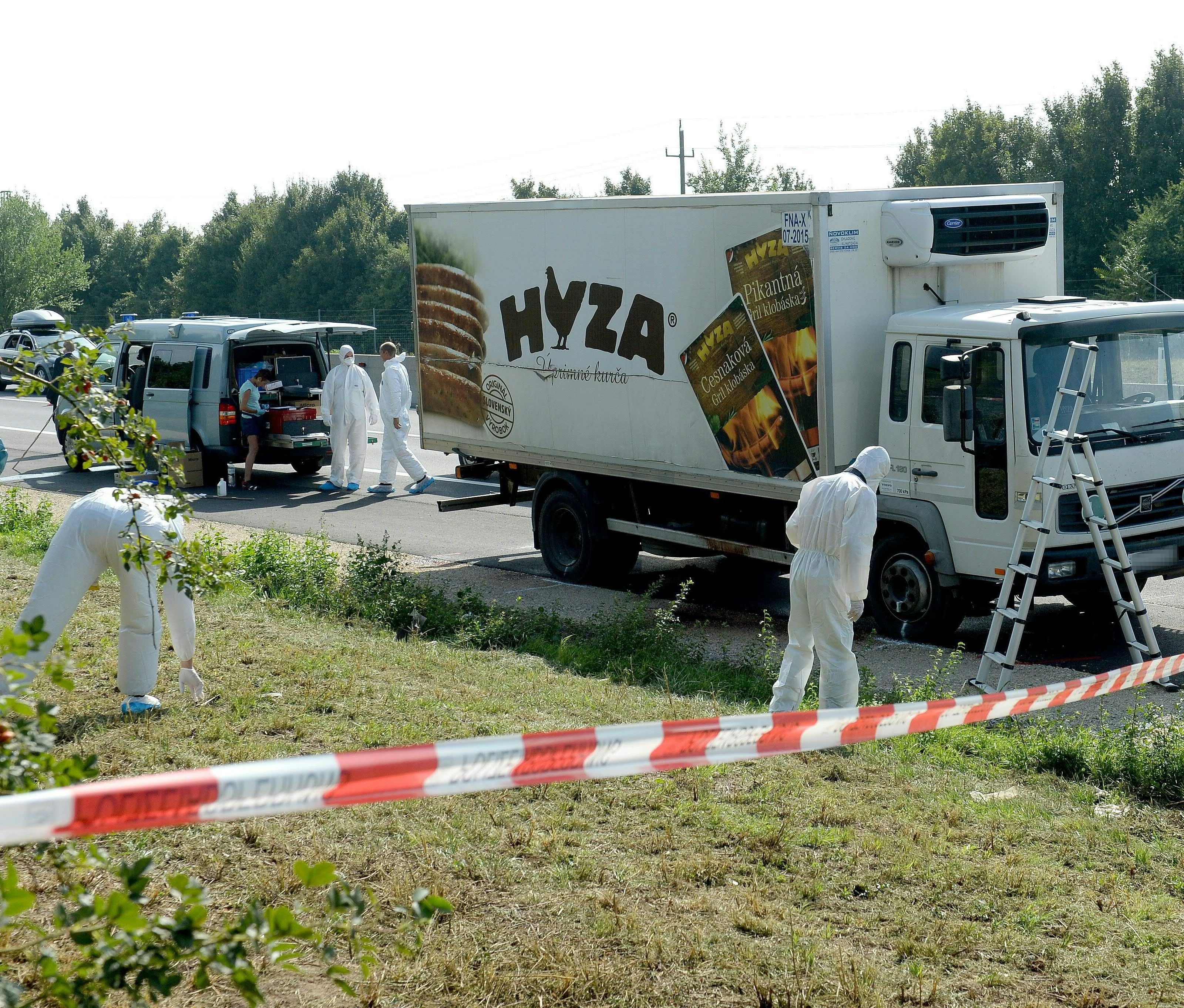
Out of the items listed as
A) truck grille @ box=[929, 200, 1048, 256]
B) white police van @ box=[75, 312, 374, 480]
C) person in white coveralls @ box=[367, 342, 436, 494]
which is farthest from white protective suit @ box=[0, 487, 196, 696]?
white police van @ box=[75, 312, 374, 480]

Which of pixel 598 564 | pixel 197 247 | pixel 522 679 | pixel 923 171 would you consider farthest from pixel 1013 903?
pixel 197 247

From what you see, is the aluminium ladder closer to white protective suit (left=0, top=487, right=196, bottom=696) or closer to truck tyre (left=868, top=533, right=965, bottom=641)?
truck tyre (left=868, top=533, right=965, bottom=641)

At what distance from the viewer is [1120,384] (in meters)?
9.21

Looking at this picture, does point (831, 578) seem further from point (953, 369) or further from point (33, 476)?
point (33, 476)

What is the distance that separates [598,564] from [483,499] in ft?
7.01

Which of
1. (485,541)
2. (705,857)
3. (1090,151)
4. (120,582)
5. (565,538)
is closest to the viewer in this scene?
(705,857)

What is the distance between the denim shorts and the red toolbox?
0.14 m

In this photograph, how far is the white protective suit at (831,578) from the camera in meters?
7.21

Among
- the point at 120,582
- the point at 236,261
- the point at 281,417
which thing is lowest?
the point at 120,582

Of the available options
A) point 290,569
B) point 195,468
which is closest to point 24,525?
point 195,468

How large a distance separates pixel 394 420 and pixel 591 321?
645cm

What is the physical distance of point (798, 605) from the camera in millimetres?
7477

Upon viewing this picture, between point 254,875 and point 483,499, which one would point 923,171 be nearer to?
point 483,499

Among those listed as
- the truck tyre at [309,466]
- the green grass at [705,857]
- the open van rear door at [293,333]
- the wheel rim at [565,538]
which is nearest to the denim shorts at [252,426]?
the open van rear door at [293,333]
